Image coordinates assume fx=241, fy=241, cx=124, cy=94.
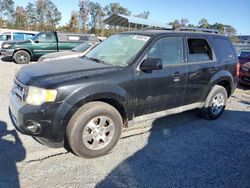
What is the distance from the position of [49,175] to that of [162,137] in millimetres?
2185

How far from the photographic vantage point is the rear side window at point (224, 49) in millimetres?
5409

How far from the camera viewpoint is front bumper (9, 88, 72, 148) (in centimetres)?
318

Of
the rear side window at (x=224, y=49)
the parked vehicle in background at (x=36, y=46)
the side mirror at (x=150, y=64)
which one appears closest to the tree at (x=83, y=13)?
the parked vehicle in background at (x=36, y=46)

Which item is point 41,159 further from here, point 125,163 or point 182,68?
point 182,68

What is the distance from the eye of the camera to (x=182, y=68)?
4.57 m

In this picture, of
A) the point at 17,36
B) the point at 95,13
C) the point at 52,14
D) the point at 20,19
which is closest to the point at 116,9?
the point at 95,13

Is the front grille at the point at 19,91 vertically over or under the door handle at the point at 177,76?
under

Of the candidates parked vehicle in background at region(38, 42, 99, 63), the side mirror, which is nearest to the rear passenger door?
the side mirror

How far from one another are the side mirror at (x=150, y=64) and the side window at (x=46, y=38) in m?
11.2

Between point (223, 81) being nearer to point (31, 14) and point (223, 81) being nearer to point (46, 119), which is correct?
point (46, 119)

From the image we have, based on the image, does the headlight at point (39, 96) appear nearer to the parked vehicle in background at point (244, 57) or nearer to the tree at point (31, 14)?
the parked vehicle in background at point (244, 57)

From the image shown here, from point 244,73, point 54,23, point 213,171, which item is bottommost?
point 213,171

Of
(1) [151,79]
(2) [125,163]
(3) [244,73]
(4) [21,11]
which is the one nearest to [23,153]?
(2) [125,163]

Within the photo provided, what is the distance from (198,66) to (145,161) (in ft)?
7.59
